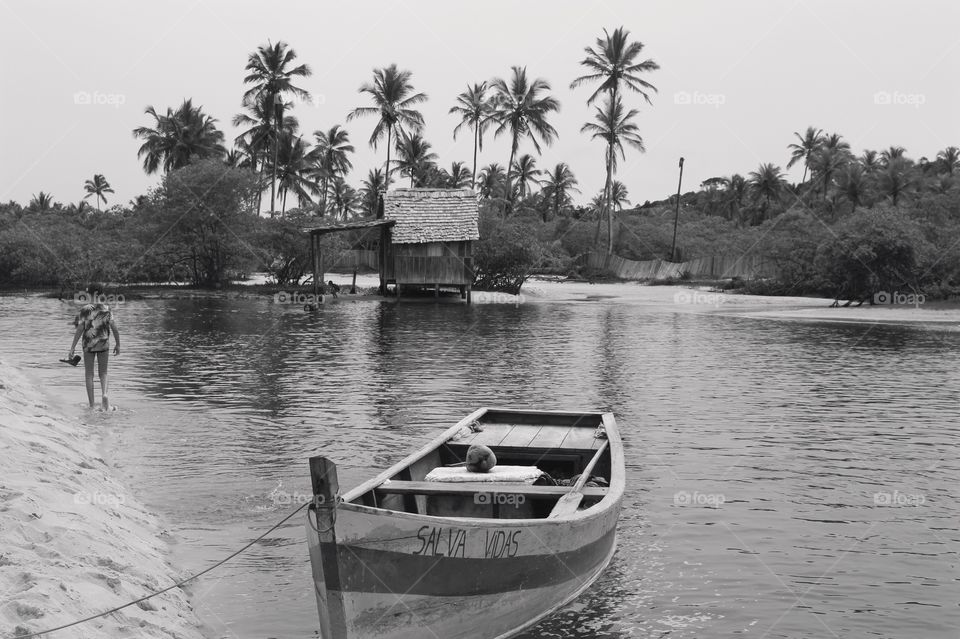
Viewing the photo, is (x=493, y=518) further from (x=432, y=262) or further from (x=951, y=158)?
(x=951, y=158)

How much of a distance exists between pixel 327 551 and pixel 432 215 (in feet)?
136

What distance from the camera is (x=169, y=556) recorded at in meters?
7.75

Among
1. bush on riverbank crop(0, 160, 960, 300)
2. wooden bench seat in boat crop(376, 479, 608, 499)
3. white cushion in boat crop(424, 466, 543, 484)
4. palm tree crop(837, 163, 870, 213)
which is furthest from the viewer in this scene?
palm tree crop(837, 163, 870, 213)

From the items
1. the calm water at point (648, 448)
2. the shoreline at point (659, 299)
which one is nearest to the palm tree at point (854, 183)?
the shoreline at point (659, 299)

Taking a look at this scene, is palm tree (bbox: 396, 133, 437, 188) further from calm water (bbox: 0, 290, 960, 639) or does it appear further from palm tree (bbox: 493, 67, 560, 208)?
calm water (bbox: 0, 290, 960, 639)

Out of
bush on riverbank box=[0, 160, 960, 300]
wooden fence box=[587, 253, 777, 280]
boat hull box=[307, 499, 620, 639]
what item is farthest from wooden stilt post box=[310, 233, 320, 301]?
boat hull box=[307, 499, 620, 639]

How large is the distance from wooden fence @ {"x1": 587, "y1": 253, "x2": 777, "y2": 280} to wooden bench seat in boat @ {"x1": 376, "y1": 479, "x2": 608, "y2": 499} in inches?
2094

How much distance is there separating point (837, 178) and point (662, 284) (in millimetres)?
22368

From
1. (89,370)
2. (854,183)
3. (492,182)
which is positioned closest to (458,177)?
(492,182)

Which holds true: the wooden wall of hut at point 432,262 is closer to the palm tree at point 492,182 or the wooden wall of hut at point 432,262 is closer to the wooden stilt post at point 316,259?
the wooden stilt post at point 316,259

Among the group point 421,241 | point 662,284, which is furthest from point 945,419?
point 662,284

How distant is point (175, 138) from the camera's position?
211ft

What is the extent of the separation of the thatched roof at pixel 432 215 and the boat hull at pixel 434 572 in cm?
3932

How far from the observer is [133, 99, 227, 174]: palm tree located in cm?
6397
